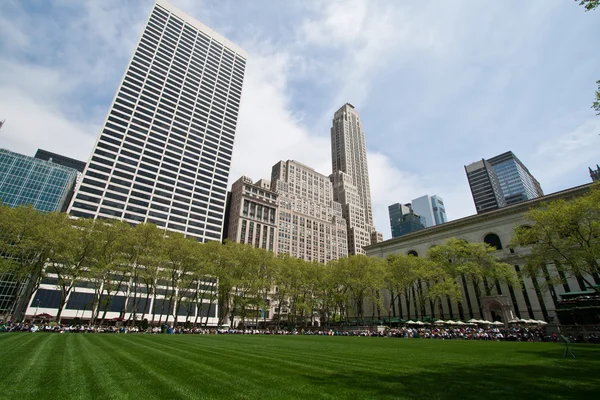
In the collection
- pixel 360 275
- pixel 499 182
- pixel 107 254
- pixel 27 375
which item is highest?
pixel 499 182

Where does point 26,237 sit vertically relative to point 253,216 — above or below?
below

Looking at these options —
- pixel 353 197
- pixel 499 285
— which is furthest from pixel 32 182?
pixel 499 285

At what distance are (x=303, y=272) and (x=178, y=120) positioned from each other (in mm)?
83457

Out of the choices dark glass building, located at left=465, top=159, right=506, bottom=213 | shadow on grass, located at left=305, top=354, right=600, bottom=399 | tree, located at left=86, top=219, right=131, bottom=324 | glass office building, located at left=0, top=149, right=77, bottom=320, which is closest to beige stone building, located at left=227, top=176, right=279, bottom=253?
tree, located at left=86, top=219, right=131, bottom=324

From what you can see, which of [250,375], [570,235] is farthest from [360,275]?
[250,375]

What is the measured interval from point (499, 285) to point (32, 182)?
166638mm

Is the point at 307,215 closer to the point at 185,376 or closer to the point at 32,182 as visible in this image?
the point at 32,182

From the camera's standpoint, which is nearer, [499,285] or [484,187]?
[499,285]

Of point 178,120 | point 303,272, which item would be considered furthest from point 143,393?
point 178,120

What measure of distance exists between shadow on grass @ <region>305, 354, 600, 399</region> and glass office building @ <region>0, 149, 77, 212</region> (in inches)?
5844

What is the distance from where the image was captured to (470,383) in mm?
9398

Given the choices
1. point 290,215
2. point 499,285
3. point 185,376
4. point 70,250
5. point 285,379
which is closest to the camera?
point 285,379

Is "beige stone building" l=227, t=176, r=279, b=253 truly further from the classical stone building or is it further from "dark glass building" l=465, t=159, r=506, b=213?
"dark glass building" l=465, t=159, r=506, b=213

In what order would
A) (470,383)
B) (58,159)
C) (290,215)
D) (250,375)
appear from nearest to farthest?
(470,383) → (250,375) → (290,215) → (58,159)
